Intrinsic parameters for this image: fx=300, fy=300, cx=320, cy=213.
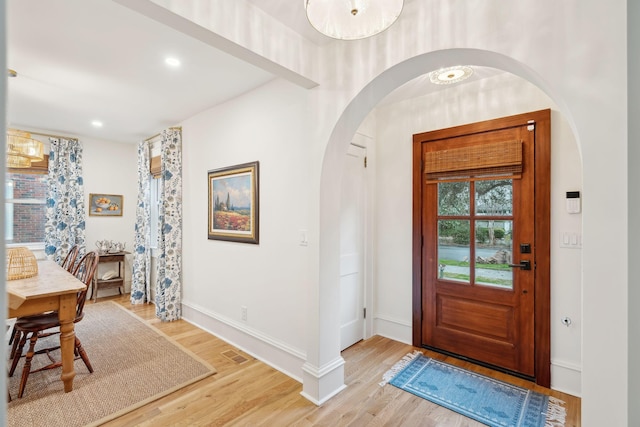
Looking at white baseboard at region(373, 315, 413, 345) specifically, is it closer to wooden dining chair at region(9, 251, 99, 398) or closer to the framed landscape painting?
the framed landscape painting

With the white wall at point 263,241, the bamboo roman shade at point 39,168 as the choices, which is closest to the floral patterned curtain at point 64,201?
the bamboo roman shade at point 39,168

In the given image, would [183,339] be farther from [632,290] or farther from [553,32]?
[553,32]

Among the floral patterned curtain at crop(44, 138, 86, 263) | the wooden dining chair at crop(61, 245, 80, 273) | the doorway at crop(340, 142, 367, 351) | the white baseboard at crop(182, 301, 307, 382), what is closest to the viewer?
the white baseboard at crop(182, 301, 307, 382)

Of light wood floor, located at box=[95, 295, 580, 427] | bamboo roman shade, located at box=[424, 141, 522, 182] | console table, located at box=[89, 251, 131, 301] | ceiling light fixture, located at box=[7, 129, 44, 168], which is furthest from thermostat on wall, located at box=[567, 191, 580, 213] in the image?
console table, located at box=[89, 251, 131, 301]

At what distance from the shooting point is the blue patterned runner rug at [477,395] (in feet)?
6.54

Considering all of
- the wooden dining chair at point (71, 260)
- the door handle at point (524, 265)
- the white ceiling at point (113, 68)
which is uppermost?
the white ceiling at point (113, 68)

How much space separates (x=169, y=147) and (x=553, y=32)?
3981 mm

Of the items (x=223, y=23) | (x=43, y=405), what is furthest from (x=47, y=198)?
(x=223, y=23)

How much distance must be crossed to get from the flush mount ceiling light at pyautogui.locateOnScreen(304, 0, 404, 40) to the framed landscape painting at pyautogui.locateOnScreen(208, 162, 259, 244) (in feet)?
5.82

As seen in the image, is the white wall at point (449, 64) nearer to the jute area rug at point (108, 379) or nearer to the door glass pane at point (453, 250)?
the jute area rug at point (108, 379)

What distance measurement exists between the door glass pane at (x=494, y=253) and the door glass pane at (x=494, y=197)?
0.30ft

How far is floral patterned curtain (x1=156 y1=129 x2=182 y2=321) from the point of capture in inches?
153

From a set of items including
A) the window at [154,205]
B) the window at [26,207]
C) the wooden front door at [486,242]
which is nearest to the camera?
the wooden front door at [486,242]

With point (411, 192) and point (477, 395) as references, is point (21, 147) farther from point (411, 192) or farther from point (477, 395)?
point (477, 395)
